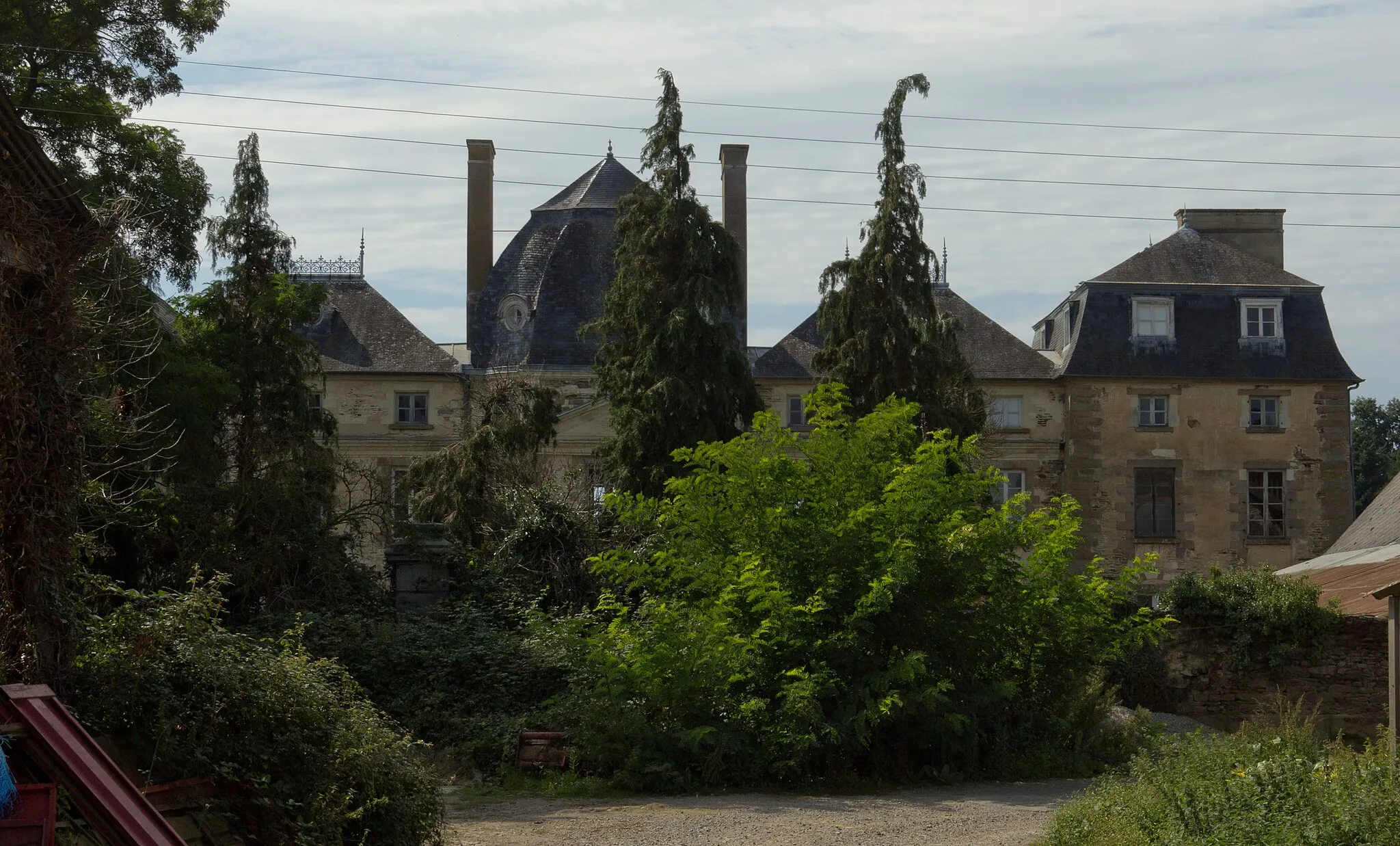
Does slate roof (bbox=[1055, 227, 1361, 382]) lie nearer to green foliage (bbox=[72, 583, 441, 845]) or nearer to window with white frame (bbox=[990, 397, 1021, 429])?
window with white frame (bbox=[990, 397, 1021, 429])

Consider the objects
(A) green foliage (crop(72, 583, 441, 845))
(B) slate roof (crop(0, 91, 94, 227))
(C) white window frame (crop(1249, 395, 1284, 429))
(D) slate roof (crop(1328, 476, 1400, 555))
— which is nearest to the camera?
(A) green foliage (crop(72, 583, 441, 845))

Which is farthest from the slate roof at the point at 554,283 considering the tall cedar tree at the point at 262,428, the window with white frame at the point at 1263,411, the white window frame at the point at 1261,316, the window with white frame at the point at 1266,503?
the window with white frame at the point at 1266,503

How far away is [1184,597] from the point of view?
20.1 m

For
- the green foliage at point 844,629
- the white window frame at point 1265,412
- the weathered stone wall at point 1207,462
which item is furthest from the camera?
the white window frame at point 1265,412

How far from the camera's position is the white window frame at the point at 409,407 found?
3569 centimetres

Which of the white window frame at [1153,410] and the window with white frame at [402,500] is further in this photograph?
the white window frame at [1153,410]

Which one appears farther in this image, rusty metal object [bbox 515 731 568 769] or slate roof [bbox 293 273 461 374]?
slate roof [bbox 293 273 461 374]

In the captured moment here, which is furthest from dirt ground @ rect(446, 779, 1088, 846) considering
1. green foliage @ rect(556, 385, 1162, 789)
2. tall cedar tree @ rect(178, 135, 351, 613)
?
tall cedar tree @ rect(178, 135, 351, 613)

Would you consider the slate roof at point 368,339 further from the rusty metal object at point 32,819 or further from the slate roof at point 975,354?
the rusty metal object at point 32,819

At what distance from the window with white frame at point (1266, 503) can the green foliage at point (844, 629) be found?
73.4ft

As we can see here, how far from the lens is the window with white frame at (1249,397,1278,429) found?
36000mm

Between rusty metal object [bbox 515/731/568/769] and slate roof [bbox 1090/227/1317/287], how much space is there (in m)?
26.1

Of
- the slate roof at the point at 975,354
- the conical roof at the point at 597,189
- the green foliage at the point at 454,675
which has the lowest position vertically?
the green foliage at the point at 454,675

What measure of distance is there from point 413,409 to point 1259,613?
71.1 ft
